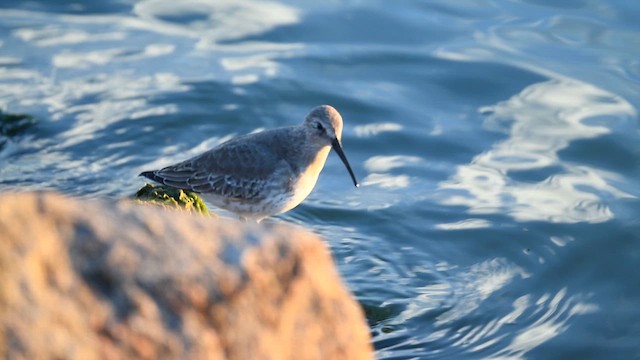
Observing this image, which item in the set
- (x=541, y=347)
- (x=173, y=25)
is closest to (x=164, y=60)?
(x=173, y=25)

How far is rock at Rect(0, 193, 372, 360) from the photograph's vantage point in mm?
3254

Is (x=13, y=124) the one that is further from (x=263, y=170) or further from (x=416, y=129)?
(x=416, y=129)

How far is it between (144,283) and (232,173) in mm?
5624

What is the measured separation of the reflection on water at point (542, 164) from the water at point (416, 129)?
27mm

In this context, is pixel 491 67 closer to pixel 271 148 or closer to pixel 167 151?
pixel 167 151

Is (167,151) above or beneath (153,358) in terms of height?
beneath

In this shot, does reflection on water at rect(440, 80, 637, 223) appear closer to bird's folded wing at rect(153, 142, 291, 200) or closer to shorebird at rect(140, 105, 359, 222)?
shorebird at rect(140, 105, 359, 222)

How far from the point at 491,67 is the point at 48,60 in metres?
5.95

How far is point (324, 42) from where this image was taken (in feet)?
47.6

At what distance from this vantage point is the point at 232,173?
9.02 metres

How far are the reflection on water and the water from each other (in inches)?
1.1

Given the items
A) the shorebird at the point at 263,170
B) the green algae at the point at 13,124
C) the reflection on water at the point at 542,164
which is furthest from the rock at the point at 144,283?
the green algae at the point at 13,124

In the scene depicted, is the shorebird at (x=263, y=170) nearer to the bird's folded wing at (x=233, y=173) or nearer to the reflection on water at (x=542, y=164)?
the bird's folded wing at (x=233, y=173)

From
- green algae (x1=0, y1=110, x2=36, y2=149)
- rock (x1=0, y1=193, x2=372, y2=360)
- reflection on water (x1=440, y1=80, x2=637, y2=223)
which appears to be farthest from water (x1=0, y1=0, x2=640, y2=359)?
rock (x1=0, y1=193, x2=372, y2=360)
